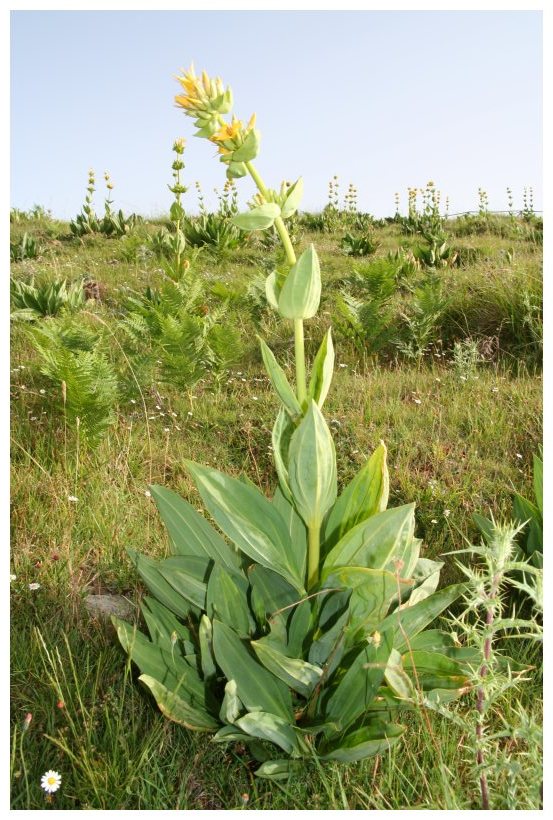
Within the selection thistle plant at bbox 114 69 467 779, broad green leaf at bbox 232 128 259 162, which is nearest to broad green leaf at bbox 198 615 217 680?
thistle plant at bbox 114 69 467 779

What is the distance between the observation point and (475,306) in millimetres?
5766

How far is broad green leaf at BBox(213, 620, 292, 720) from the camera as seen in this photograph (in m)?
1.78

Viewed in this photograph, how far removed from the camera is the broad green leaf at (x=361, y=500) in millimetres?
1889

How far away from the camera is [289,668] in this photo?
1.75 m

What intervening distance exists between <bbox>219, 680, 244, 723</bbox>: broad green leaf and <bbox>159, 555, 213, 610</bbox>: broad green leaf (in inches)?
11.4

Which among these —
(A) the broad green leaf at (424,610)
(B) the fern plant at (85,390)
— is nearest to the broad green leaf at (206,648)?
(A) the broad green leaf at (424,610)

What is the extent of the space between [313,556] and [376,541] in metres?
0.18

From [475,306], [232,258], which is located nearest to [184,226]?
[232,258]

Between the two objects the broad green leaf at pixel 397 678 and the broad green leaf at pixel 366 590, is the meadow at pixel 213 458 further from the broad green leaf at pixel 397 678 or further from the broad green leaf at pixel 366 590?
the broad green leaf at pixel 366 590

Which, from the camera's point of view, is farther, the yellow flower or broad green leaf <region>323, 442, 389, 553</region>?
broad green leaf <region>323, 442, 389, 553</region>

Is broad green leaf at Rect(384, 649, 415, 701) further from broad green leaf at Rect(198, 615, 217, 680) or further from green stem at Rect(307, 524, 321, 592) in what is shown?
broad green leaf at Rect(198, 615, 217, 680)

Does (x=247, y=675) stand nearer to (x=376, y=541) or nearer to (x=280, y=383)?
(x=376, y=541)

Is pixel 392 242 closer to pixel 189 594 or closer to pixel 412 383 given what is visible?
pixel 412 383

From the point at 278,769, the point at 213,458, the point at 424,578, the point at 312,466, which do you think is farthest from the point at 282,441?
the point at 213,458
